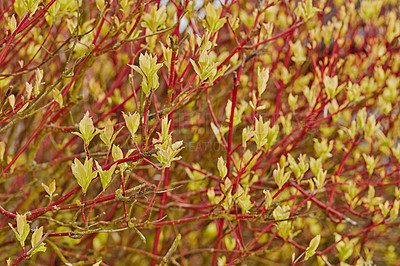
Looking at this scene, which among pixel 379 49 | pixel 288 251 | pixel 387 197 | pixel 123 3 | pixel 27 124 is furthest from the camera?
pixel 387 197

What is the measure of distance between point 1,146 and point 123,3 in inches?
26.8

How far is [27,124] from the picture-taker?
2631mm

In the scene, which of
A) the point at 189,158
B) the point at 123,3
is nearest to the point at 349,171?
the point at 189,158

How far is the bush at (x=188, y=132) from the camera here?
1358mm

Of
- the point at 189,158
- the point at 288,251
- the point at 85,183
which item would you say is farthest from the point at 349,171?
the point at 85,183

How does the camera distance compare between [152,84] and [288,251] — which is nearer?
[152,84]

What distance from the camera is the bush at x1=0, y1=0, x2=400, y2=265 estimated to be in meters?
1.36

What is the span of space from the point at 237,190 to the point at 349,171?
1.79m

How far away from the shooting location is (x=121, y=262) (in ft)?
9.55

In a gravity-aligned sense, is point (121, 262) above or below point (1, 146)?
below

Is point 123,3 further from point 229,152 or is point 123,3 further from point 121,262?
point 121,262

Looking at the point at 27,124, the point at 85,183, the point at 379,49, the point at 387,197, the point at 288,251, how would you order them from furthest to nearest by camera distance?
the point at 387,197
the point at 288,251
the point at 379,49
the point at 27,124
the point at 85,183

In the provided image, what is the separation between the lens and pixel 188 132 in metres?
2.83

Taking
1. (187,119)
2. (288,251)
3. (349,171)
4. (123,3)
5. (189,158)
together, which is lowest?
(288,251)
